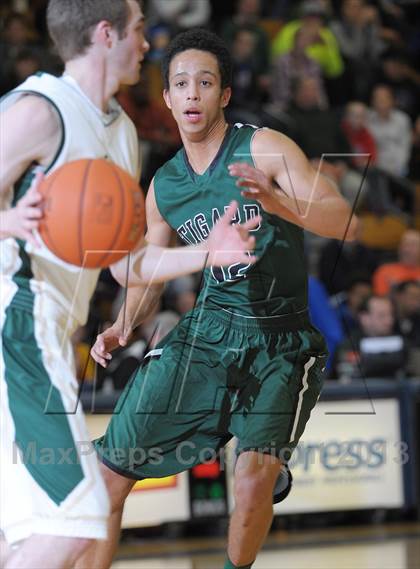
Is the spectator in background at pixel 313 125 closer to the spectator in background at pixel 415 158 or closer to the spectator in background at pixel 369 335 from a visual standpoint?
the spectator in background at pixel 415 158

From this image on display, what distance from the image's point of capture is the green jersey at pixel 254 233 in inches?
190

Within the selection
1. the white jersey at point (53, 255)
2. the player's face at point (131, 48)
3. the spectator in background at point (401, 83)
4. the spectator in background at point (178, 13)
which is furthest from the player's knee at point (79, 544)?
the spectator in background at point (401, 83)

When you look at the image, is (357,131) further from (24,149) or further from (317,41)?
(24,149)

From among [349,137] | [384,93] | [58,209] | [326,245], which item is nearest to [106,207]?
[58,209]

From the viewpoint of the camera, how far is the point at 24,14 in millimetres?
12547

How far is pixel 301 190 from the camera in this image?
4.57 metres

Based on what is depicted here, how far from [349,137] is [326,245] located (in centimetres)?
198

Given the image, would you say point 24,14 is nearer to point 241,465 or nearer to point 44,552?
point 241,465

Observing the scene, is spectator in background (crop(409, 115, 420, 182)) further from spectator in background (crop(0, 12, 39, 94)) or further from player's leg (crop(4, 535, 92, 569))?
player's leg (crop(4, 535, 92, 569))

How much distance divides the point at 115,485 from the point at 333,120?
713cm

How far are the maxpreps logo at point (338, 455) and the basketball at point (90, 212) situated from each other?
457cm

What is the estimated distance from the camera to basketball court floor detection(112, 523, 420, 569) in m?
6.80

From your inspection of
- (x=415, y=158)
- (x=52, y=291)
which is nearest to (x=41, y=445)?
(x=52, y=291)

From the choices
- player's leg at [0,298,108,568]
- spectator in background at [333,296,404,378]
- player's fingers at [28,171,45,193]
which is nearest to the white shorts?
player's leg at [0,298,108,568]
